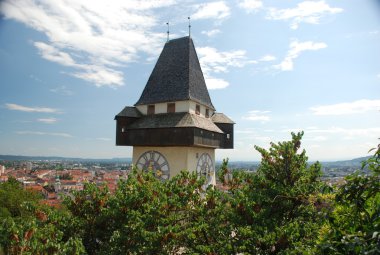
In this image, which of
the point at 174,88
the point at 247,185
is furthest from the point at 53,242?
the point at 174,88

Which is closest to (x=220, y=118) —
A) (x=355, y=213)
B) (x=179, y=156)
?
(x=179, y=156)

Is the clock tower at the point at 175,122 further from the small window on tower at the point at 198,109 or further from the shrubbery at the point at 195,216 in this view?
the shrubbery at the point at 195,216

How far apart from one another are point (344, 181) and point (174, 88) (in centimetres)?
1053

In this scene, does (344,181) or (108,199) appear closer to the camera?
(344,181)

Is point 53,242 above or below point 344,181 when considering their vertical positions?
below

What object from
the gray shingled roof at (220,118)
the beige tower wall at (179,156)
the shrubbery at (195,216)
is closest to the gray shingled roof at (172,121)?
the beige tower wall at (179,156)

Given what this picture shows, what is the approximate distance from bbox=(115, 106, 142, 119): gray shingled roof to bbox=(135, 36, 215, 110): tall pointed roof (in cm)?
40

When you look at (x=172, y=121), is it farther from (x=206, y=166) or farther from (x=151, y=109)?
(x=206, y=166)

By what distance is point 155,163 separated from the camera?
12.9m

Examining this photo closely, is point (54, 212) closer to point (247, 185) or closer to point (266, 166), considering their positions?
point (247, 185)

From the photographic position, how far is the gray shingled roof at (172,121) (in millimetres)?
12031

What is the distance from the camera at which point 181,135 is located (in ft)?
38.9

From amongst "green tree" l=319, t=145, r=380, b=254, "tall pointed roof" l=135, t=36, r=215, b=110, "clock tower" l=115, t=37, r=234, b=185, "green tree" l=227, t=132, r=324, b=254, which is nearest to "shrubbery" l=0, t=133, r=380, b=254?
"green tree" l=227, t=132, r=324, b=254

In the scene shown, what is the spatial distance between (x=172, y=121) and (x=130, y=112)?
2.33 metres
